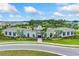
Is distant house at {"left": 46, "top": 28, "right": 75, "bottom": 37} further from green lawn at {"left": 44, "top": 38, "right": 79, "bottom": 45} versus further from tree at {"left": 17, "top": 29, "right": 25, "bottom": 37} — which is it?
tree at {"left": 17, "top": 29, "right": 25, "bottom": 37}

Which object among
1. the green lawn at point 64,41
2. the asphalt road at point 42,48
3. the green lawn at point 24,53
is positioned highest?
the green lawn at point 64,41

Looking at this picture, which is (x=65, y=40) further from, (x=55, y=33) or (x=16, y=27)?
(x=16, y=27)

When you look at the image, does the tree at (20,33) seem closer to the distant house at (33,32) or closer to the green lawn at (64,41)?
the distant house at (33,32)

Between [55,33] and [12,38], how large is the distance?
42cm

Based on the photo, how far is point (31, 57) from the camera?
14.9 feet

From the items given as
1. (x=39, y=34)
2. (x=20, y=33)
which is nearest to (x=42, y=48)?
(x=39, y=34)

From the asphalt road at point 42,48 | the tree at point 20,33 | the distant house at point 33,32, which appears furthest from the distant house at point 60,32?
the tree at point 20,33

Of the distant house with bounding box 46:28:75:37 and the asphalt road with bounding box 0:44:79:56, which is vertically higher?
the distant house with bounding box 46:28:75:37

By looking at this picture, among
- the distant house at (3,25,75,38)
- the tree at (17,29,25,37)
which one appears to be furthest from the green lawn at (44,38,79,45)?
the tree at (17,29,25,37)

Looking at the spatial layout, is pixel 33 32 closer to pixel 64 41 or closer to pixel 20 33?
pixel 20 33

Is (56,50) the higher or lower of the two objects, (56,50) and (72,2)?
the lower

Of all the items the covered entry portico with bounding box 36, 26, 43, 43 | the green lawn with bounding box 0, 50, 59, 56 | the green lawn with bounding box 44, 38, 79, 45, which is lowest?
the green lawn with bounding box 0, 50, 59, 56

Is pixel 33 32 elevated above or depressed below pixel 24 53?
above

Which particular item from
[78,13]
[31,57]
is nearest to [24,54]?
[31,57]
